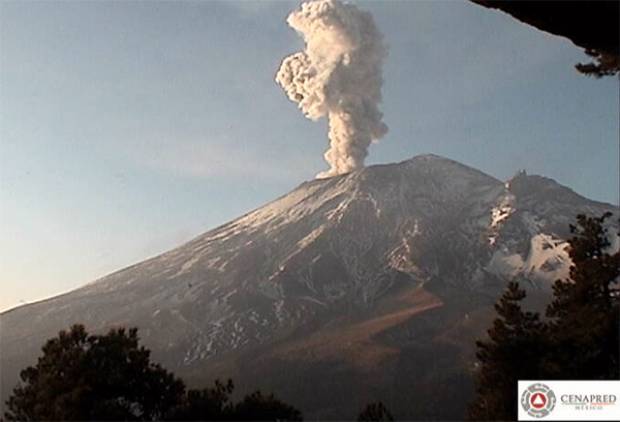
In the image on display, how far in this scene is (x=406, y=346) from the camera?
141500mm

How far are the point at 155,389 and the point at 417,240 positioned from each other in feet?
593

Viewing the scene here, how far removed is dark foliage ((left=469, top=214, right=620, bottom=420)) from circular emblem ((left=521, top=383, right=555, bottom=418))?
800cm

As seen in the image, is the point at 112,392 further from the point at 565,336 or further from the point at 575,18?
the point at 575,18

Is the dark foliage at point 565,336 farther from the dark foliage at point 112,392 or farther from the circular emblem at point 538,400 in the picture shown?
the circular emblem at point 538,400

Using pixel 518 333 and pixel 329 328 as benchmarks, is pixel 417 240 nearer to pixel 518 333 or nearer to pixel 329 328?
pixel 329 328

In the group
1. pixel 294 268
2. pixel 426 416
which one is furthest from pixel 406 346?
→ pixel 294 268

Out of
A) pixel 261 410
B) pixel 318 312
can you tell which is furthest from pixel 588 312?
pixel 318 312

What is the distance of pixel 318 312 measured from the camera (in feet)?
550

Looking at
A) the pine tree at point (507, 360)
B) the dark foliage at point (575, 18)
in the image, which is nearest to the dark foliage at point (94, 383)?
the pine tree at point (507, 360)

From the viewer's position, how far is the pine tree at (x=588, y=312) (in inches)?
781

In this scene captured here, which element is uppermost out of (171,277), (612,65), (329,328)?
(171,277)

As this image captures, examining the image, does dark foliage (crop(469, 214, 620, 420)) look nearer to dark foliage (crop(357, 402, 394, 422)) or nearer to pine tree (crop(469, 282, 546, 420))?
pine tree (crop(469, 282, 546, 420))

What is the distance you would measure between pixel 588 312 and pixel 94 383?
47.9 ft

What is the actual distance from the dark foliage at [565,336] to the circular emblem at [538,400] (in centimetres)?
800
